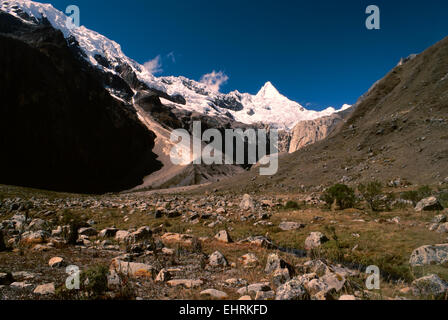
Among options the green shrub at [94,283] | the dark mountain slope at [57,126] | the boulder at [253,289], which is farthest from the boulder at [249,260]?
the dark mountain slope at [57,126]

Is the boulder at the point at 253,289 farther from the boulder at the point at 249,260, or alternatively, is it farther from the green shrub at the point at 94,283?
the green shrub at the point at 94,283

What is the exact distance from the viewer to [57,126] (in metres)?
106

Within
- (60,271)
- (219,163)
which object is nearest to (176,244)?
(60,271)

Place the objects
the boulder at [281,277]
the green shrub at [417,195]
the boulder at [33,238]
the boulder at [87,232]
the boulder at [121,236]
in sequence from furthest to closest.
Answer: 1. the green shrub at [417,195]
2. the boulder at [87,232]
3. the boulder at [121,236]
4. the boulder at [33,238]
5. the boulder at [281,277]

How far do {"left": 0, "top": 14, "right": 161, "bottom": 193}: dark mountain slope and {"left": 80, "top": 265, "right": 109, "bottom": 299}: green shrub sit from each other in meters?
105

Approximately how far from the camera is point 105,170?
127 metres

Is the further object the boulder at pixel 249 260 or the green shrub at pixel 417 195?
the green shrub at pixel 417 195

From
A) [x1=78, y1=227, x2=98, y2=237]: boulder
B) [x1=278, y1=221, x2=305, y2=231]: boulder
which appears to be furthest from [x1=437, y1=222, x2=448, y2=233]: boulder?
[x1=78, y1=227, x2=98, y2=237]: boulder

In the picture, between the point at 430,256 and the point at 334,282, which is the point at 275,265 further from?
the point at 430,256

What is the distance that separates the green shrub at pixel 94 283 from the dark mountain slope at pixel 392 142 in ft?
122

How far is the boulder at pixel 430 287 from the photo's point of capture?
5.96 m

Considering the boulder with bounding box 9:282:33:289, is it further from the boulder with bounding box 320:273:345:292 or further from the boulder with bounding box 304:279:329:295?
the boulder with bounding box 320:273:345:292

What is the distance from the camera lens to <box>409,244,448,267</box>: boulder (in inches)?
372

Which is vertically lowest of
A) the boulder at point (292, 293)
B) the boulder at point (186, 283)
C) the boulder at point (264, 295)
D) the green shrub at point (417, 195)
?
the boulder at point (186, 283)
